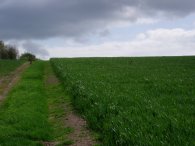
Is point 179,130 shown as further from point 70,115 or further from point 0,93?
Result: point 0,93

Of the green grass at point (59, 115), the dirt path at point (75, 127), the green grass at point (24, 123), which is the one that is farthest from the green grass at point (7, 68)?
the dirt path at point (75, 127)

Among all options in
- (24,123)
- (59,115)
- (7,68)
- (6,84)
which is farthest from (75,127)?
(7,68)

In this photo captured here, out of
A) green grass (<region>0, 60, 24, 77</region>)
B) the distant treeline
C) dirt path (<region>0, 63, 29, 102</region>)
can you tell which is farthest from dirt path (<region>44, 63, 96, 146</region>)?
the distant treeline

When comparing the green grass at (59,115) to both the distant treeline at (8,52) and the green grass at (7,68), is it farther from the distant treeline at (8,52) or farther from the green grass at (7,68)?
the distant treeline at (8,52)

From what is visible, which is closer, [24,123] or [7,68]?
[24,123]

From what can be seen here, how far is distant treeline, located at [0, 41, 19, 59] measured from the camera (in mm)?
115975

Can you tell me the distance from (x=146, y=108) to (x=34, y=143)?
312 cm

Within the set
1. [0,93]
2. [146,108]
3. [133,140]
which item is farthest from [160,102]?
[0,93]

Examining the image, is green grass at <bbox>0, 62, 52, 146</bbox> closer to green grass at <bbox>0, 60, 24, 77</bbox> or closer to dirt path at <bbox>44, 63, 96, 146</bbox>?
dirt path at <bbox>44, 63, 96, 146</bbox>

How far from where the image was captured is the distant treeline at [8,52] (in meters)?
116

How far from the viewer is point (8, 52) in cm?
11656

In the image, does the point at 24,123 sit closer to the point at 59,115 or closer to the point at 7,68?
the point at 59,115

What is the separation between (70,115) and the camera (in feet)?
51.6

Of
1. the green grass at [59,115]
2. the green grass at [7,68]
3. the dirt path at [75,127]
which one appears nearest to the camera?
the dirt path at [75,127]
